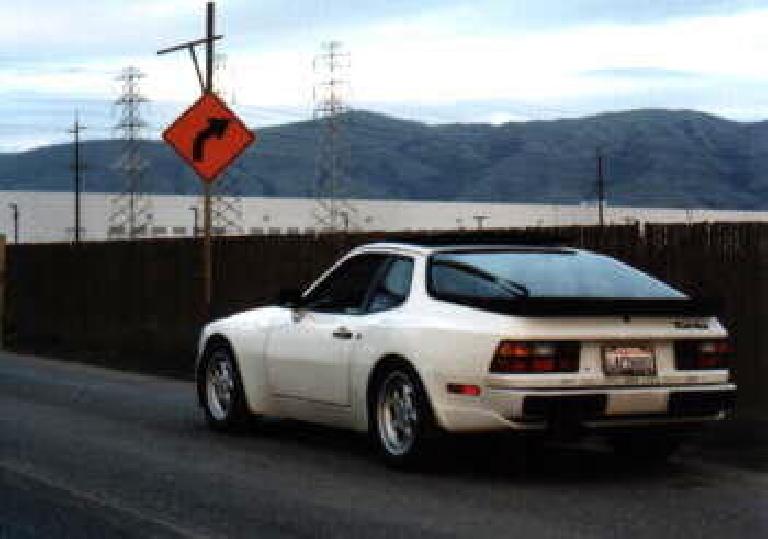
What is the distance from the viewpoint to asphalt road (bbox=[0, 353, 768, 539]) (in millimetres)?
7555

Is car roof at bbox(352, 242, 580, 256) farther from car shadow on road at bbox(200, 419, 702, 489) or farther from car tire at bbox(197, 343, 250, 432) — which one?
car tire at bbox(197, 343, 250, 432)

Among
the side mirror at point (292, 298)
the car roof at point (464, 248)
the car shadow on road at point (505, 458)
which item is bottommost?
the car shadow on road at point (505, 458)

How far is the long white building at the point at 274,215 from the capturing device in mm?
100062

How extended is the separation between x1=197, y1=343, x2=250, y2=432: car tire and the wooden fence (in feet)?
6.29

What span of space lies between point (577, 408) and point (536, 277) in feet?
3.60

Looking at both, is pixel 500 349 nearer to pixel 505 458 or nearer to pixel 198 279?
pixel 505 458

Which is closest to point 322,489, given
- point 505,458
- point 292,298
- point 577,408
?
point 577,408

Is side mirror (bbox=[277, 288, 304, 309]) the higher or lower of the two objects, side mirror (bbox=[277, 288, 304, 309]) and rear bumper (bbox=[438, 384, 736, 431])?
the higher

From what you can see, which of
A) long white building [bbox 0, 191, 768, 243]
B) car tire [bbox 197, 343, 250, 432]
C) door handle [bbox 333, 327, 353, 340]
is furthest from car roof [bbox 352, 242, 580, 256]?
long white building [bbox 0, 191, 768, 243]

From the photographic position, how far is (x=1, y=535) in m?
7.37

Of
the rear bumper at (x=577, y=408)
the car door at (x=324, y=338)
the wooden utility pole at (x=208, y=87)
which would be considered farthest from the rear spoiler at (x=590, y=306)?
the wooden utility pole at (x=208, y=87)

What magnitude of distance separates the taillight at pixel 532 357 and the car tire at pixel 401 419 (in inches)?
24.3

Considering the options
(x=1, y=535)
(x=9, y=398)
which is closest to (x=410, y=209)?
(x=9, y=398)

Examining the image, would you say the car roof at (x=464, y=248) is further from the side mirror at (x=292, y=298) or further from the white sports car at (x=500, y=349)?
the side mirror at (x=292, y=298)
